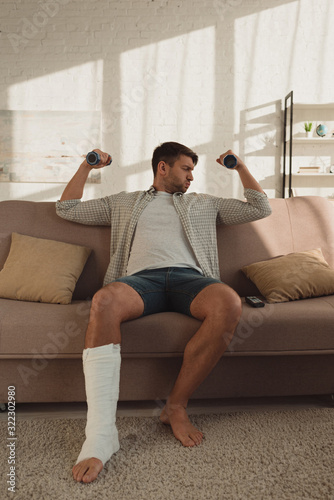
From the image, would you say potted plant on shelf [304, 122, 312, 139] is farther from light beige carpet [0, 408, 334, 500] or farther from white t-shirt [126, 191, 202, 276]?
light beige carpet [0, 408, 334, 500]

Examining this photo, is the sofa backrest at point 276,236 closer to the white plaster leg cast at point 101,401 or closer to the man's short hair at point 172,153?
Answer: the man's short hair at point 172,153

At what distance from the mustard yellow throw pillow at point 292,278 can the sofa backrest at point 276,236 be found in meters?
0.12

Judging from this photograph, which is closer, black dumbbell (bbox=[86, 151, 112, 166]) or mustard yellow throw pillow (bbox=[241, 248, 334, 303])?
mustard yellow throw pillow (bbox=[241, 248, 334, 303])

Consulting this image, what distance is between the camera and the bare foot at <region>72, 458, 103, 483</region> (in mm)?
1188

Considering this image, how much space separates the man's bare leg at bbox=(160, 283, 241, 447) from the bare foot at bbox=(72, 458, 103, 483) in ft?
1.02

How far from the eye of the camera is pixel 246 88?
4.37 m

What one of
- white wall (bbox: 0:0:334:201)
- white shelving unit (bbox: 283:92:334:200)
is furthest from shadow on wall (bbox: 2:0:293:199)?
white shelving unit (bbox: 283:92:334:200)

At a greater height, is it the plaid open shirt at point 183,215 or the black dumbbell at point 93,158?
the black dumbbell at point 93,158

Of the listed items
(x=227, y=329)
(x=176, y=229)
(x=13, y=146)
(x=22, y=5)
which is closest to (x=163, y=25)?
(x=22, y=5)

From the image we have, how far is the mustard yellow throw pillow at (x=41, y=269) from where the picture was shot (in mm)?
1802

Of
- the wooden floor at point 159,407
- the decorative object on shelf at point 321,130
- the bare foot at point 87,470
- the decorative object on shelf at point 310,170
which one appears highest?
the decorative object on shelf at point 321,130

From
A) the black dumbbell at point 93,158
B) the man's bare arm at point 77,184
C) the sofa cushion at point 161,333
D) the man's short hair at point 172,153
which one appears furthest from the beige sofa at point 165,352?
the man's short hair at point 172,153

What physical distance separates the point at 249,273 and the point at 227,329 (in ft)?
1.91

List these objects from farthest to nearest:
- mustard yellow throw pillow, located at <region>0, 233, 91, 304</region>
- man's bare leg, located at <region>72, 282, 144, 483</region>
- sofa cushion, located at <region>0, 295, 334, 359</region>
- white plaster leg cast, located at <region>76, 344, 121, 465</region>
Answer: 1. mustard yellow throw pillow, located at <region>0, 233, 91, 304</region>
2. sofa cushion, located at <region>0, 295, 334, 359</region>
3. man's bare leg, located at <region>72, 282, 144, 483</region>
4. white plaster leg cast, located at <region>76, 344, 121, 465</region>
